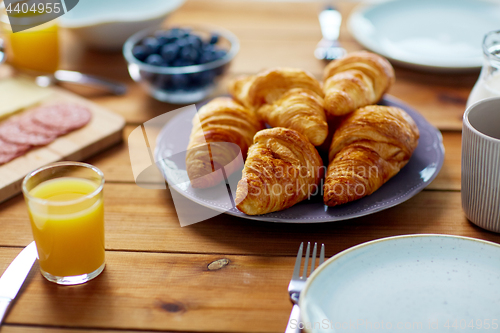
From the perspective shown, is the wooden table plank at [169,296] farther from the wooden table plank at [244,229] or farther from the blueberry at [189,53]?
the blueberry at [189,53]

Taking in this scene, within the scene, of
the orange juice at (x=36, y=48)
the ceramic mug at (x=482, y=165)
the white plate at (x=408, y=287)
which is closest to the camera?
the white plate at (x=408, y=287)

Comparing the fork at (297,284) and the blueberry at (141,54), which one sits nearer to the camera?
the fork at (297,284)

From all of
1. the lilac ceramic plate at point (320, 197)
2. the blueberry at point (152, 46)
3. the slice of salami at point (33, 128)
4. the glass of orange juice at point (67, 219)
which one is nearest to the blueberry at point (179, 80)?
the blueberry at point (152, 46)

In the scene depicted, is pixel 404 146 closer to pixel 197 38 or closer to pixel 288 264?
pixel 288 264

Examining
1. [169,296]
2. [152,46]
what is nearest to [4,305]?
[169,296]

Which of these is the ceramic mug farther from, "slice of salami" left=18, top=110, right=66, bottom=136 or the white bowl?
the white bowl

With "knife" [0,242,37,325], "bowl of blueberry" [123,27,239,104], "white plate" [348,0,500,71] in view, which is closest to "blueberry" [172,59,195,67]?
"bowl of blueberry" [123,27,239,104]
